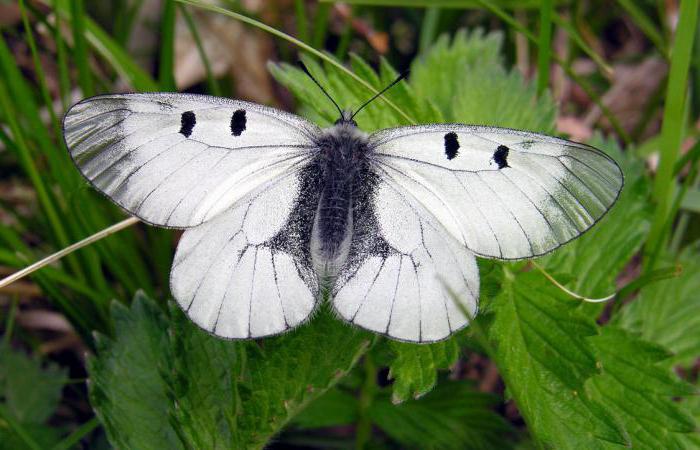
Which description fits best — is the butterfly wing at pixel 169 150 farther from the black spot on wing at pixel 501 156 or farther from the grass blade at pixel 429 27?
the grass blade at pixel 429 27

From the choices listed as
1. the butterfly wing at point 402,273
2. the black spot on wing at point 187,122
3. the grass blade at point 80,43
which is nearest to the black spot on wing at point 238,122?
the black spot on wing at point 187,122

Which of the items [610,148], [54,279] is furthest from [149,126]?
[610,148]

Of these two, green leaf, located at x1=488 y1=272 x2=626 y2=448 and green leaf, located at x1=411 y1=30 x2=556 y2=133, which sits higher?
green leaf, located at x1=411 y1=30 x2=556 y2=133

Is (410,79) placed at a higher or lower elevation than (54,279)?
higher

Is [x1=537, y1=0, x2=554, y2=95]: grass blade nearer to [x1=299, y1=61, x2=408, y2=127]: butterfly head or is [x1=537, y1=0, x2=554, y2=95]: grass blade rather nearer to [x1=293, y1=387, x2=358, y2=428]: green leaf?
[x1=299, y1=61, x2=408, y2=127]: butterfly head

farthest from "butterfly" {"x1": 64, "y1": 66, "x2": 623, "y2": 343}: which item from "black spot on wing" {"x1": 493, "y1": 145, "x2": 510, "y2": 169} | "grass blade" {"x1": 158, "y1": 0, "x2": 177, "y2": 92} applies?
"grass blade" {"x1": 158, "y1": 0, "x2": 177, "y2": 92}

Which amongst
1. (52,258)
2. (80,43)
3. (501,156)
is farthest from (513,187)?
(80,43)

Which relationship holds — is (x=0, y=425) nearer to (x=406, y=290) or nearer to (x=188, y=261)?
(x=188, y=261)
